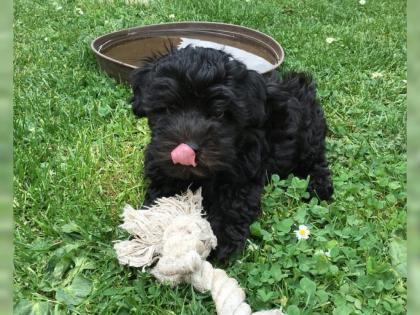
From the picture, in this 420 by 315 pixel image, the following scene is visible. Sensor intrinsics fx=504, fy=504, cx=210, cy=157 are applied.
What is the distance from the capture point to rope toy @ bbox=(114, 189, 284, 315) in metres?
1.83

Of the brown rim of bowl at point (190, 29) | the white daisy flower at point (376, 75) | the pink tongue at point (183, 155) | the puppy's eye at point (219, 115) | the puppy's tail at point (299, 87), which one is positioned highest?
the puppy's eye at point (219, 115)

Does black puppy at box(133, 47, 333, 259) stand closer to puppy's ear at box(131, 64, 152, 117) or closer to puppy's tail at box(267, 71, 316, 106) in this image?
puppy's ear at box(131, 64, 152, 117)

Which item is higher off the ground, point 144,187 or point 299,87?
point 299,87

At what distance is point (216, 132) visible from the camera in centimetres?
209

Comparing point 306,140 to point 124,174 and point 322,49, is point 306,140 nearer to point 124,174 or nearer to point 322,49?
point 124,174

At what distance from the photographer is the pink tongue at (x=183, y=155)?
2.01 meters

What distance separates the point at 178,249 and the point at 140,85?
92cm

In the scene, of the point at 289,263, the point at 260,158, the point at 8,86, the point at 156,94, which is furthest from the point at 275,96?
the point at 8,86

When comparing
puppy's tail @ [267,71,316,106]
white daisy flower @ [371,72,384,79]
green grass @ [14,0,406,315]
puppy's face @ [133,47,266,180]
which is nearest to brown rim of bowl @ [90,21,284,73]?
green grass @ [14,0,406,315]

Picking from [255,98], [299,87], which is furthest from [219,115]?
[299,87]

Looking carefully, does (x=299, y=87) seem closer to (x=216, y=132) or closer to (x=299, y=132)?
(x=299, y=132)

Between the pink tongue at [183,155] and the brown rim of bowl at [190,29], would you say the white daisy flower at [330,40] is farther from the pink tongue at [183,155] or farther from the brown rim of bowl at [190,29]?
the pink tongue at [183,155]

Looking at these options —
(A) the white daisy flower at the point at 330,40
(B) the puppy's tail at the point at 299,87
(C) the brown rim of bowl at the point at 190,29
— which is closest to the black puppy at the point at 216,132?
(B) the puppy's tail at the point at 299,87

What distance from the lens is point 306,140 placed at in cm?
286
